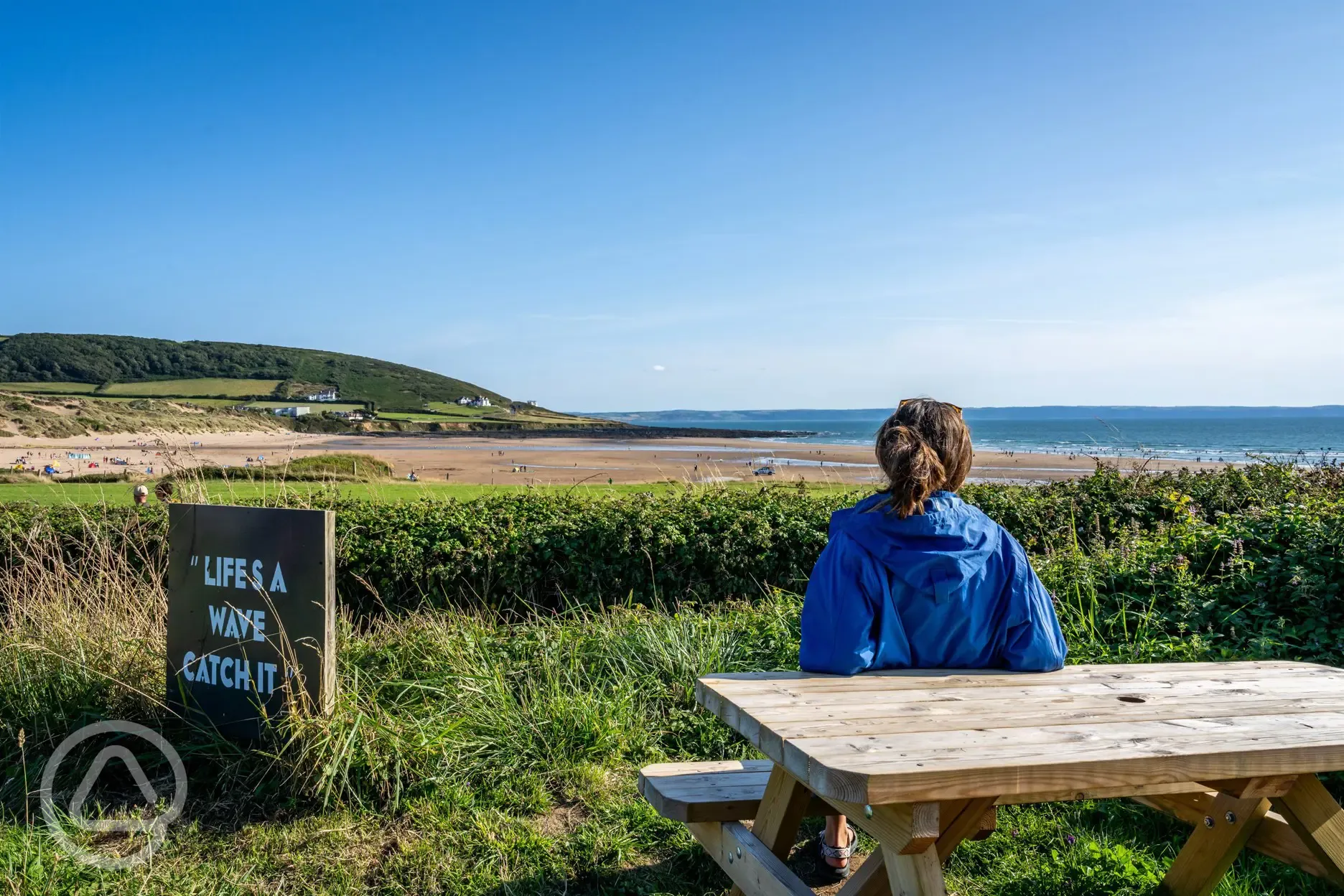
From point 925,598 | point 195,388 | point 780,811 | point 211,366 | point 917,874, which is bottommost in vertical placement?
point 780,811

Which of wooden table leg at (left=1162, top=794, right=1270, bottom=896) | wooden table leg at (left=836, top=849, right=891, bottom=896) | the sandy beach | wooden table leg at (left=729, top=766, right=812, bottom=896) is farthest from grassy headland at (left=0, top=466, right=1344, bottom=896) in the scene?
the sandy beach

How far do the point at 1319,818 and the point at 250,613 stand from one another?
4.15 m

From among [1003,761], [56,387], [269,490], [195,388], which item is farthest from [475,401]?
[1003,761]

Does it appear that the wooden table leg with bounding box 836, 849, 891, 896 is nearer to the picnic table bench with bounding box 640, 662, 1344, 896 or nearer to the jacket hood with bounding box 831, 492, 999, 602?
the picnic table bench with bounding box 640, 662, 1344, 896

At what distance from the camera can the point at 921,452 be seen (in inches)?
104

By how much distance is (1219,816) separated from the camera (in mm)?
2732

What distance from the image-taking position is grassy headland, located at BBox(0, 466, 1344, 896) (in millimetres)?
3324

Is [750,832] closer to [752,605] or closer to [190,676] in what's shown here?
[190,676]

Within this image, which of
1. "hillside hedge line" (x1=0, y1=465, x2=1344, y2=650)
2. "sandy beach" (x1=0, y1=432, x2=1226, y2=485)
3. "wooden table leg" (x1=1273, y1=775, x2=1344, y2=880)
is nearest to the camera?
"wooden table leg" (x1=1273, y1=775, x2=1344, y2=880)

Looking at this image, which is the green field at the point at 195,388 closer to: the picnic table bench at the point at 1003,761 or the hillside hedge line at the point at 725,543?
the hillside hedge line at the point at 725,543

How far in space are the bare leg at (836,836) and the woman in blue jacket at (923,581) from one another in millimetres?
932

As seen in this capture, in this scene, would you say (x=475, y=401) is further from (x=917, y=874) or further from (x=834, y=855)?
(x=917, y=874)

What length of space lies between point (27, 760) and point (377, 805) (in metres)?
1.78

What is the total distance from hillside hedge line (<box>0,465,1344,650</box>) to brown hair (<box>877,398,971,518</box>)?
3065 mm
